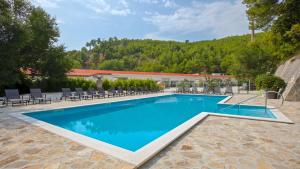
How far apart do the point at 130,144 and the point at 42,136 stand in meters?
2.10

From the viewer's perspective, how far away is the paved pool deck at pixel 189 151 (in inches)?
124

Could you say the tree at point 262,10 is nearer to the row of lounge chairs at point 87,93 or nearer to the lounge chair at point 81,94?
the row of lounge chairs at point 87,93

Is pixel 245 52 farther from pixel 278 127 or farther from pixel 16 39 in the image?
pixel 16 39

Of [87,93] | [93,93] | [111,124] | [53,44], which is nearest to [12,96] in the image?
[87,93]

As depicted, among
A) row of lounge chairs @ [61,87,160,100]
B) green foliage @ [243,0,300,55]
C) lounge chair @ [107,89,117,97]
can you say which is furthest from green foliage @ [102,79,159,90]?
green foliage @ [243,0,300,55]

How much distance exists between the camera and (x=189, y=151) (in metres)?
3.71

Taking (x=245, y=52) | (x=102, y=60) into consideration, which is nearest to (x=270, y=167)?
(x=245, y=52)

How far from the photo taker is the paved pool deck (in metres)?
3.15

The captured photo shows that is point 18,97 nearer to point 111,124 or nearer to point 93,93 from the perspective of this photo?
point 93,93

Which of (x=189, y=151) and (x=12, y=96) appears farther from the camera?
(x=12, y=96)

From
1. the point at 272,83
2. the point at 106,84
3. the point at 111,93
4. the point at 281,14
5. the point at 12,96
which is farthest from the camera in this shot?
the point at 106,84

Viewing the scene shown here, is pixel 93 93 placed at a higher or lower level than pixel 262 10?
lower

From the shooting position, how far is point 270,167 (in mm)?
3066

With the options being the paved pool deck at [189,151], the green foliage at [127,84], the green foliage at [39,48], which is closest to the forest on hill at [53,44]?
the green foliage at [39,48]
